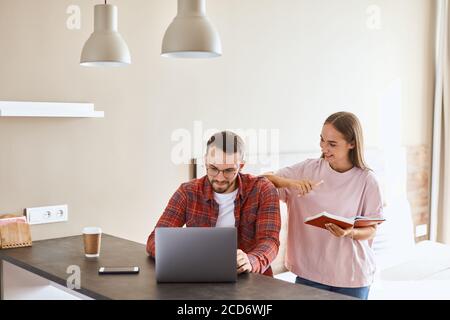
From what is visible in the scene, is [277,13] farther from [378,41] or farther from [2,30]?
[2,30]

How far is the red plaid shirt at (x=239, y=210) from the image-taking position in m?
2.30

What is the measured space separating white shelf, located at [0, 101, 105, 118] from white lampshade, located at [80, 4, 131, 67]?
277 millimetres

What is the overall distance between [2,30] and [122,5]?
0.61m

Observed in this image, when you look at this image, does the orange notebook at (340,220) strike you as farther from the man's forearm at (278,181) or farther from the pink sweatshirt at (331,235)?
the man's forearm at (278,181)

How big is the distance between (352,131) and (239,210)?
59 cm

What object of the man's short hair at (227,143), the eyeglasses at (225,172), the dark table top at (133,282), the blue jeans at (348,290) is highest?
the man's short hair at (227,143)

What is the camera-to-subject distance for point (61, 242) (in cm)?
259

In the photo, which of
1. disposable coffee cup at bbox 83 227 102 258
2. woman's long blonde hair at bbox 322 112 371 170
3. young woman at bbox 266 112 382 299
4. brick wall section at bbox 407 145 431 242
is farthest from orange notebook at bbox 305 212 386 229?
brick wall section at bbox 407 145 431 242

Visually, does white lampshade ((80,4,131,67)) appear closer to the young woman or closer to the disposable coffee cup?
the disposable coffee cup

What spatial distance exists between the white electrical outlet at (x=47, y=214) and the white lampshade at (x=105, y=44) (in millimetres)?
704

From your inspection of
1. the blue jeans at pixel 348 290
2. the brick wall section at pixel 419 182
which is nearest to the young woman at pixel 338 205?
the blue jeans at pixel 348 290

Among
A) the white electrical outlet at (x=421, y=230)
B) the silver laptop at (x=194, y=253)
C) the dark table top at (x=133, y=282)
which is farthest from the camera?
the white electrical outlet at (x=421, y=230)

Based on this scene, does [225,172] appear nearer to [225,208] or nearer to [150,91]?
[225,208]
